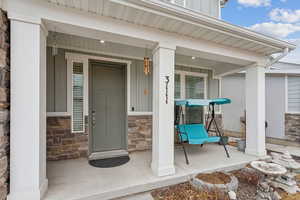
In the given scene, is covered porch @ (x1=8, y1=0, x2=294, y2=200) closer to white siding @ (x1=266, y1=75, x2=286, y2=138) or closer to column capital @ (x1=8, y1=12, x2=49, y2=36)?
column capital @ (x1=8, y1=12, x2=49, y2=36)

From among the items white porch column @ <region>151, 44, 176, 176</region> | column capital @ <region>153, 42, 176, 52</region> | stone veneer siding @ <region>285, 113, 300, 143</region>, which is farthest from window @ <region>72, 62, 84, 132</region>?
stone veneer siding @ <region>285, 113, 300, 143</region>

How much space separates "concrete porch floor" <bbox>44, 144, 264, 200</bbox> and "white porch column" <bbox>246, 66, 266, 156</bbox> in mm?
340

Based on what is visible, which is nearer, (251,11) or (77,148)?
(77,148)

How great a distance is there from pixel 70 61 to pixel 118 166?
261 cm

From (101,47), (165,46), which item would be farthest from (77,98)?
(165,46)

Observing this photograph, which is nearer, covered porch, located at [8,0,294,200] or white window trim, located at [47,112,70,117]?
covered porch, located at [8,0,294,200]

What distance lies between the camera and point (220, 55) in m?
3.12

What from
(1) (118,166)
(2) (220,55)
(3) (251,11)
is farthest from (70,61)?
(3) (251,11)

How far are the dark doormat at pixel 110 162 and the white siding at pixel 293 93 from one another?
21.6 feet

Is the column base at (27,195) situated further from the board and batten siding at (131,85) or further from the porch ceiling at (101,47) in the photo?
the porch ceiling at (101,47)

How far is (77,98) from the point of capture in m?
3.46

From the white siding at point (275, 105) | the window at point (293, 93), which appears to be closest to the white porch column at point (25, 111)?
the white siding at point (275, 105)

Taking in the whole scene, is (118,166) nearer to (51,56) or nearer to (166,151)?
(166,151)

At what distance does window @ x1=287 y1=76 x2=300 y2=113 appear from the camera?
18.3ft
